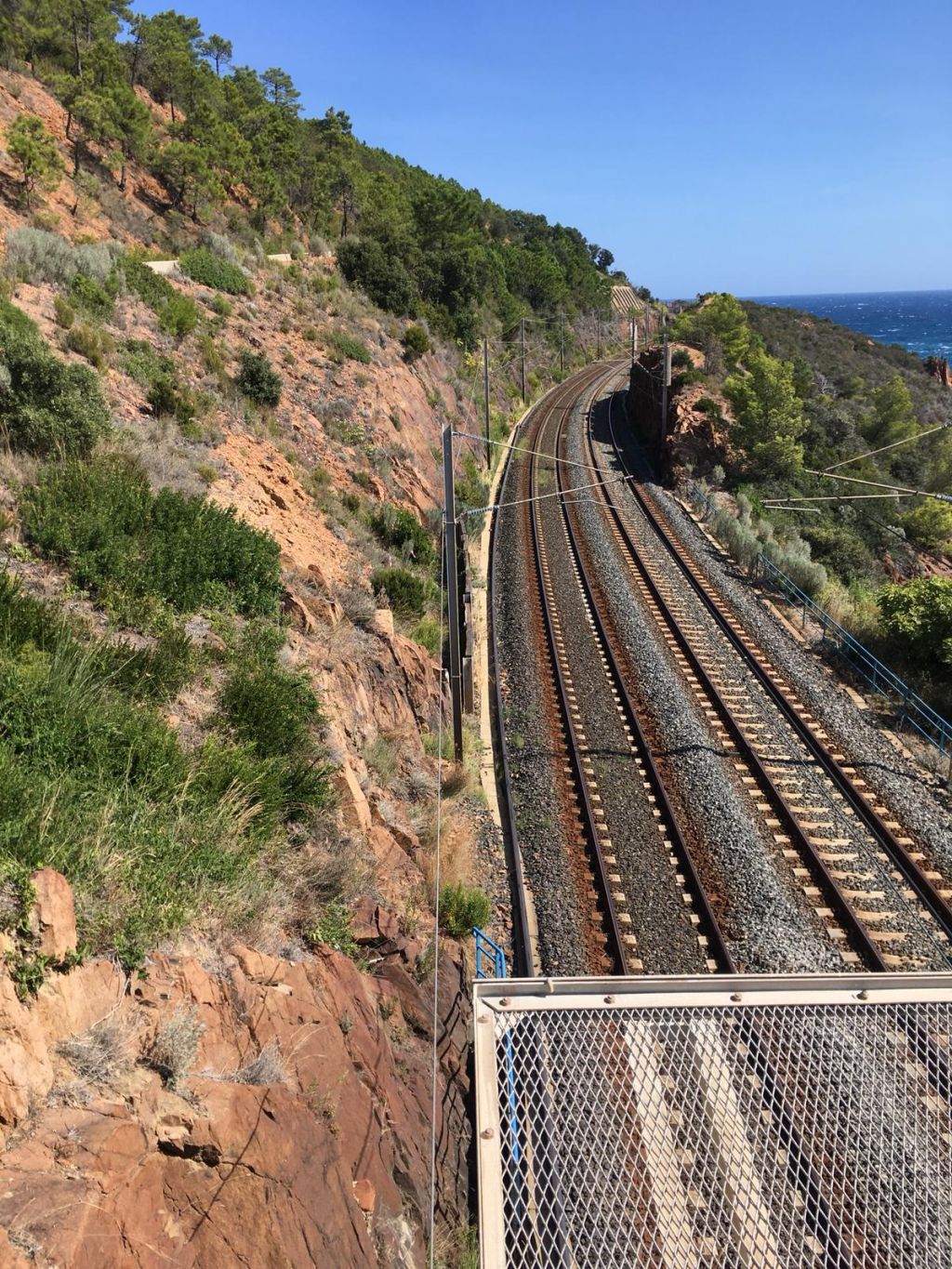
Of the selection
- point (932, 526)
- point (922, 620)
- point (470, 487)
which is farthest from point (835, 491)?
point (922, 620)

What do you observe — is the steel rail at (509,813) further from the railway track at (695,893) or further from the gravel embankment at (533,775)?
the railway track at (695,893)

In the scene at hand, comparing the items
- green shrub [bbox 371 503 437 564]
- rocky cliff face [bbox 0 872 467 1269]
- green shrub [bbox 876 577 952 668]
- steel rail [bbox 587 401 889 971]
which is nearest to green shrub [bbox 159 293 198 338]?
green shrub [bbox 371 503 437 564]

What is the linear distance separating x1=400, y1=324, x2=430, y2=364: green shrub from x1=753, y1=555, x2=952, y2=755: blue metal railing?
59.9 feet

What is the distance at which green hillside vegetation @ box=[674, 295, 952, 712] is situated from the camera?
63.6 ft

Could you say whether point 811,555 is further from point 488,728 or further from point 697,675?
point 488,728

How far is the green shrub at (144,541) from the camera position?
9.31 meters

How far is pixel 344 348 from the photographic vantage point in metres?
27.1

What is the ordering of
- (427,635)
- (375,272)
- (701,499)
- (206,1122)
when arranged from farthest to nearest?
(375,272) → (701,499) → (427,635) → (206,1122)

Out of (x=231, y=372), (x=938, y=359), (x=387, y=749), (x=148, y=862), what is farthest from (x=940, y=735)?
(x=938, y=359)

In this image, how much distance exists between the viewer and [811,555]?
2842cm

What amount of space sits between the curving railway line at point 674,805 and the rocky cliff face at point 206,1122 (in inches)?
195

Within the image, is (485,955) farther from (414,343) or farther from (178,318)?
(414,343)

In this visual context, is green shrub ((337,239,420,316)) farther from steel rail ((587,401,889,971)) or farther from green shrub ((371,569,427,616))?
green shrub ((371,569,427,616))

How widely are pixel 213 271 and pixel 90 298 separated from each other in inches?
328
